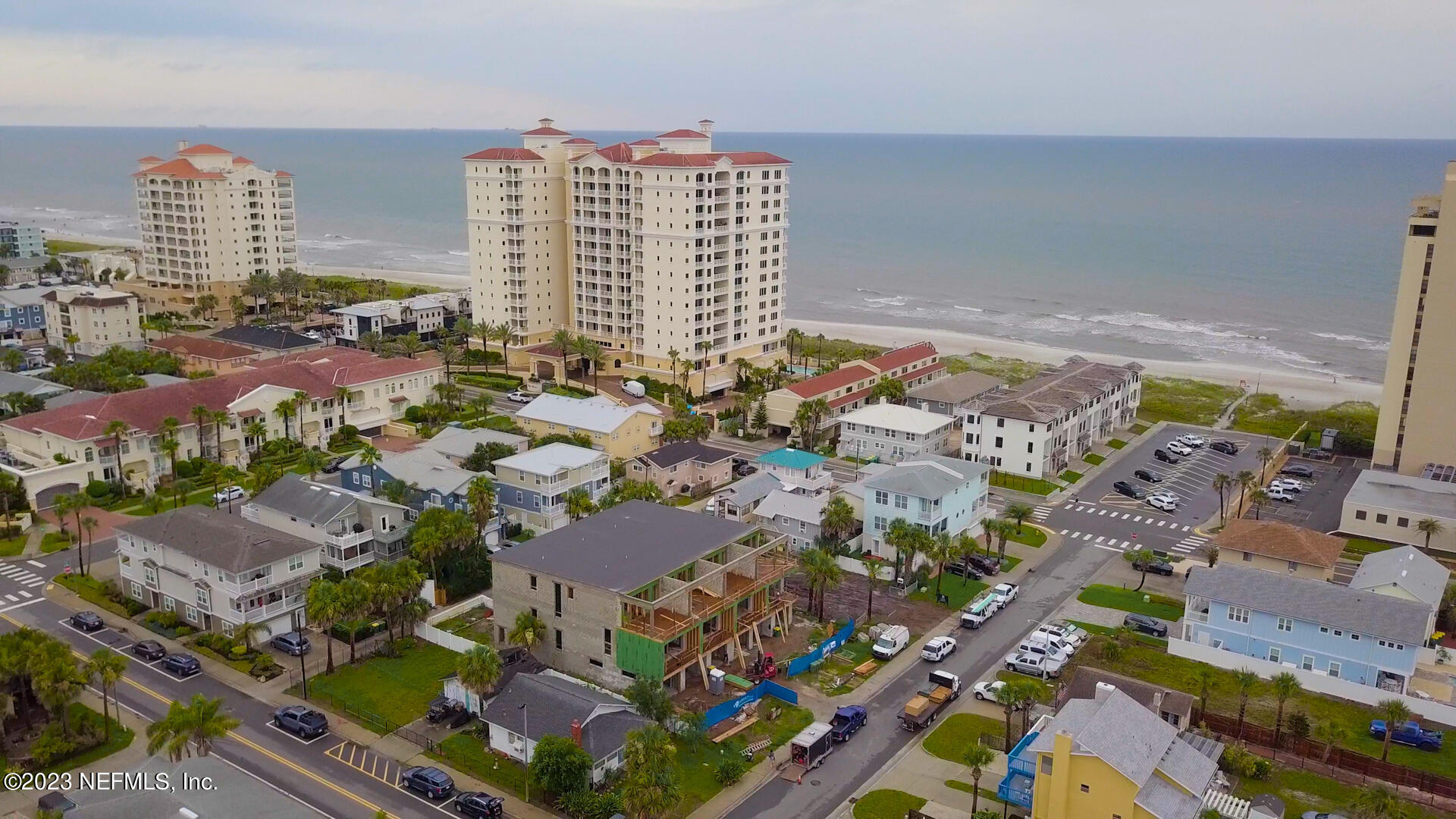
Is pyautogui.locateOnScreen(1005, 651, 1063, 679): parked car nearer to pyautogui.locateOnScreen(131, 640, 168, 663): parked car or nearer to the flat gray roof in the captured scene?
the flat gray roof

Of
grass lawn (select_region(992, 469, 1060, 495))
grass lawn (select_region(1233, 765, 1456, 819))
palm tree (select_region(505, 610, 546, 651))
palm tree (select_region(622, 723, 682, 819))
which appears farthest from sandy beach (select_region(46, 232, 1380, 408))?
palm tree (select_region(622, 723, 682, 819))

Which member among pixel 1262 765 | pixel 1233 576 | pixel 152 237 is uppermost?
pixel 152 237

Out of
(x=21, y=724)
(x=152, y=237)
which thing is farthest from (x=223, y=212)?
(x=21, y=724)

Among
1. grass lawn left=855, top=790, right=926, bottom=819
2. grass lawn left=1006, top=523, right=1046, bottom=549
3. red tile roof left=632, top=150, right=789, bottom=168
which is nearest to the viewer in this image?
grass lawn left=855, top=790, right=926, bottom=819

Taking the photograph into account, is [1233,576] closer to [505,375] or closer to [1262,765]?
[1262,765]

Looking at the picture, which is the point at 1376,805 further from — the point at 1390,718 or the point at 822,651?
the point at 822,651

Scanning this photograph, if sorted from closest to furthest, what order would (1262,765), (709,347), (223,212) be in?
(1262,765), (709,347), (223,212)

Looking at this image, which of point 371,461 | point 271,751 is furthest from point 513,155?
point 271,751

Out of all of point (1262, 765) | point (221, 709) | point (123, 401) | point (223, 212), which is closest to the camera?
point (1262, 765)
